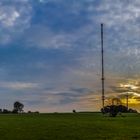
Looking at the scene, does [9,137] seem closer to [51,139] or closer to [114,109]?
[51,139]

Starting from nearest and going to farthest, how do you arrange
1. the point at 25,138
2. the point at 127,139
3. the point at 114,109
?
1. the point at 127,139
2. the point at 25,138
3. the point at 114,109

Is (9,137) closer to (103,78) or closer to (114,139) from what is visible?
(114,139)

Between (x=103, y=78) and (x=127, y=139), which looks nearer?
(x=127, y=139)

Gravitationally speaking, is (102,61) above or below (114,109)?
above

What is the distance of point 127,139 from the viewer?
119 ft

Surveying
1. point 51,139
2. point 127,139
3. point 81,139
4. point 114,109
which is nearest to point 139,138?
point 127,139

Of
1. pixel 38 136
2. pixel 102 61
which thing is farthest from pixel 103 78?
pixel 38 136

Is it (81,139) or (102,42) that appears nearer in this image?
(81,139)

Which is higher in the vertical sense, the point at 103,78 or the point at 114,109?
the point at 103,78

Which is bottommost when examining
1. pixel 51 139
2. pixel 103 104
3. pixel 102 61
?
pixel 51 139

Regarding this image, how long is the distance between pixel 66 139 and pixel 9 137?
5.67 m

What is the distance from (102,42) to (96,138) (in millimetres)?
73828

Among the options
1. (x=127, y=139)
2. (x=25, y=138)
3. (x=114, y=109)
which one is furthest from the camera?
(x=114, y=109)

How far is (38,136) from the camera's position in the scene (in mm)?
40500
